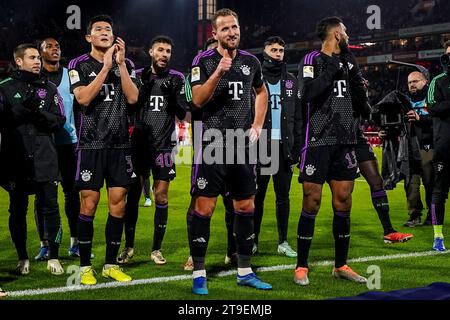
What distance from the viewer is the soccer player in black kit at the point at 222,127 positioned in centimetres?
491

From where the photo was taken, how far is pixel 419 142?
8.95 metres

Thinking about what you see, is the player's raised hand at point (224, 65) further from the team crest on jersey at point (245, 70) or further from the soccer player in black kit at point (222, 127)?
the team crest on jersey at point (245, 70)

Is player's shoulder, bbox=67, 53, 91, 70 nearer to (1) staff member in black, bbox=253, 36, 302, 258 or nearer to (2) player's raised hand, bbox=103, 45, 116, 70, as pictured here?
(2) player's raised hand, bbox=103, 45, 116, 70

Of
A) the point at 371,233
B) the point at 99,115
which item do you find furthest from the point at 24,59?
the point at 371,233

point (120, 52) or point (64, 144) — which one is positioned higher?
point (120, 52)

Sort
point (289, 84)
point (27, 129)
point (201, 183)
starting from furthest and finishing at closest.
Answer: point (289, 84)
point (27, 129)
point (201, 183)

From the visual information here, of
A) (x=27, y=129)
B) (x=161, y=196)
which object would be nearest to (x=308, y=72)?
(x=161, y=196)

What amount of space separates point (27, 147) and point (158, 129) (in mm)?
1313

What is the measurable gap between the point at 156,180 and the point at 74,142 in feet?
3.07

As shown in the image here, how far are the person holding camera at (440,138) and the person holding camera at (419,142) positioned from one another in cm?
186

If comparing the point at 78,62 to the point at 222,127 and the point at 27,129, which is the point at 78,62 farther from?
the point at 222,127

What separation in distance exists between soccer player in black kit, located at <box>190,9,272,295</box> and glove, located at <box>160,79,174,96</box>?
1454 mm

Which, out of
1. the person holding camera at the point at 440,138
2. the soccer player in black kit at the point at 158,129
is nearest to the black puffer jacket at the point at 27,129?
the soccer player in black kit at the point at 158,129
